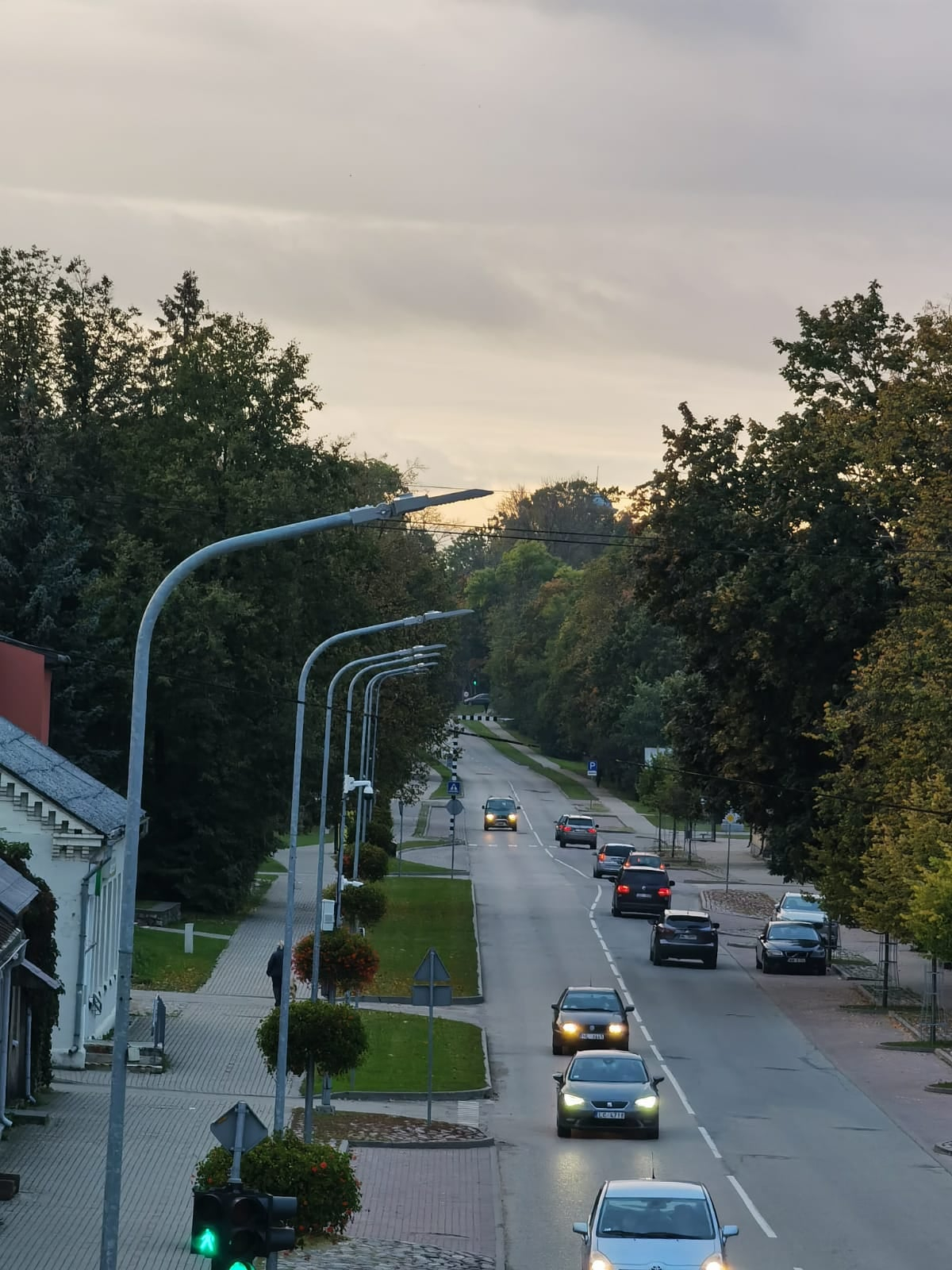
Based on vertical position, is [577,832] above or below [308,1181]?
below

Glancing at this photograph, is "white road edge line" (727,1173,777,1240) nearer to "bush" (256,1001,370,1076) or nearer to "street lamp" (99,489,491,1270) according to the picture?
"bush" (256,1001,370,1076)

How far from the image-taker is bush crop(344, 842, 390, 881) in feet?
188

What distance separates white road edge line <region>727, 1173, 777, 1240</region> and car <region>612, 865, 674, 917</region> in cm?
3587

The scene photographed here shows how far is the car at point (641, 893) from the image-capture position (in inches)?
2393

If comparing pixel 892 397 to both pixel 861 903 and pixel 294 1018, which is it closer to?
pixel 861 903

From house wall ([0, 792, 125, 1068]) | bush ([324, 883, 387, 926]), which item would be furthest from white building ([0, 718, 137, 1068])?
bush ([324, 883, 387, 926])

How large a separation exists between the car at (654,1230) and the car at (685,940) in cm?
3076

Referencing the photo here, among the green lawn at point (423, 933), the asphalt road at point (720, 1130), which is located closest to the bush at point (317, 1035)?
the asphalt road at point (720, 1130)

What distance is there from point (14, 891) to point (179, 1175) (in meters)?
4.36

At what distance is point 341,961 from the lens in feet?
97.9

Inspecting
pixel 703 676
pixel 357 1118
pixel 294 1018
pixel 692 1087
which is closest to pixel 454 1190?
pixel 294 1018

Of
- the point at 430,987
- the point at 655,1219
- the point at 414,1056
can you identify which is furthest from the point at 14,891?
the point at 414,1056

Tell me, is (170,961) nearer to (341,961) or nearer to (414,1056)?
(414,1056)

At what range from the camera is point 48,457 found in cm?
5641
